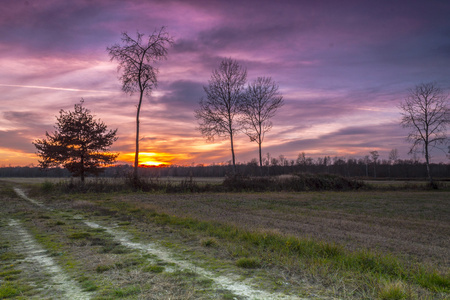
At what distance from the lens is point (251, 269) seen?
520cm

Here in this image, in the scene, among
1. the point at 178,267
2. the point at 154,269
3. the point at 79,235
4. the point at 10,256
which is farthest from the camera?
the point at 79,235

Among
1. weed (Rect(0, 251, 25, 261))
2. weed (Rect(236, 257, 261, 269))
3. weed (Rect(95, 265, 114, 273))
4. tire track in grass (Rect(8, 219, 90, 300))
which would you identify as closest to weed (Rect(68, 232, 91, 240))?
tire track in grass (Rect(8, 219, 90, 300))

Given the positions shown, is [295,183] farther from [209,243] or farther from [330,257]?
[330,257]

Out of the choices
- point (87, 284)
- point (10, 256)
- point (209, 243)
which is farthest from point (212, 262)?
point (10, 256)

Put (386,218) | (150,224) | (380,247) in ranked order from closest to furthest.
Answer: (380,247)
(150,224)
(386,218)

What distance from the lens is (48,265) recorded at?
18.1 feet

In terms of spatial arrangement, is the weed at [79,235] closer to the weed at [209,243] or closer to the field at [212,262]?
the field at [212,262]

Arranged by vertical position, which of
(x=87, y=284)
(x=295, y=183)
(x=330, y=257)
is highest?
(x=295, y=183)

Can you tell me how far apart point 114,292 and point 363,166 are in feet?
377

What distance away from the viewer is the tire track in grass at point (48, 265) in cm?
415

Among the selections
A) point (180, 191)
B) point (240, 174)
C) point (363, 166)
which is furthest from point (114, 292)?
point (363, 166)

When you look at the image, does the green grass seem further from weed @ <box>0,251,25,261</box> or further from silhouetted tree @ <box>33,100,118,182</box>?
silhouetted tree @ <box>33,100,118,182</box>

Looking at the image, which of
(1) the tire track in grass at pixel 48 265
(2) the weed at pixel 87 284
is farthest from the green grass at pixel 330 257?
(1) the tire track in grass at pixel 48 265

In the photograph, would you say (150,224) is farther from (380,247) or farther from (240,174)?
(240,174)
